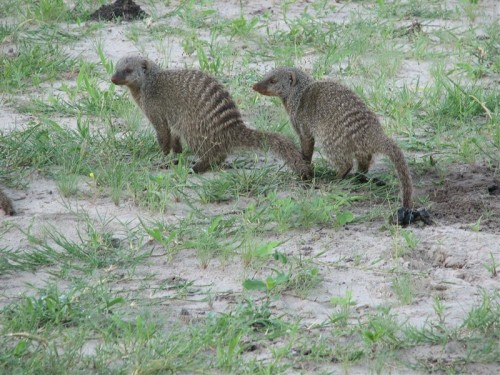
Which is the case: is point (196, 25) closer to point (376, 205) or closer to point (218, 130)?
point (218, 130)

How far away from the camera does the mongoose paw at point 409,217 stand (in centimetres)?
421

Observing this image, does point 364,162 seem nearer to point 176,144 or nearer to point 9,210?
point 176,144

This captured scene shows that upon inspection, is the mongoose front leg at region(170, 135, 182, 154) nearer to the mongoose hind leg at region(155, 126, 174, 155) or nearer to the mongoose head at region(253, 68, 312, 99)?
the mongoose hind leg at region(155, 126, 174, 155)

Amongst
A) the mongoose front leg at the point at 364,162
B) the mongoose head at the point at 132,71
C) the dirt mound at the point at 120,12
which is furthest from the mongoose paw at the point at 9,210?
the dirt mound at the point at 120,12

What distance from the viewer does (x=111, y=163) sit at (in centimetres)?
485

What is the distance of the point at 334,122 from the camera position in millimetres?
4750

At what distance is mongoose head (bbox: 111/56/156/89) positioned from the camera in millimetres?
5270

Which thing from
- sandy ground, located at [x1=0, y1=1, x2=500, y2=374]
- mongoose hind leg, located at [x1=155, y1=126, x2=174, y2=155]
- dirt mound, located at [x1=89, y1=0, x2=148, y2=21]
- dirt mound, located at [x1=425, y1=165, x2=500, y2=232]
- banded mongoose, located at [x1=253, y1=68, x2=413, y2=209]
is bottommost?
dirt mound, located at [x1=425, y1=165, x2=500, y2=232]

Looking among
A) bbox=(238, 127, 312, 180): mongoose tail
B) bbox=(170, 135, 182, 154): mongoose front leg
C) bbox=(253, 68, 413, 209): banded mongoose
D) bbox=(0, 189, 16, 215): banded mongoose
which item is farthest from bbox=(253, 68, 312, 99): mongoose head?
bbox=(0, 189, 16, 215): banded mongoose

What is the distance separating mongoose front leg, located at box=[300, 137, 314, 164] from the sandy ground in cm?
58

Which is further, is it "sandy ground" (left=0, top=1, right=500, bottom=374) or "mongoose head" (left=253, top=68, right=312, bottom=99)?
"mongoose head" (left=253, top=68, right=312, bottom=99)

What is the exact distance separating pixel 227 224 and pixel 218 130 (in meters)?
0.89

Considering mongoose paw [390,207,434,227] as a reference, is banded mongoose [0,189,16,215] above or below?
above

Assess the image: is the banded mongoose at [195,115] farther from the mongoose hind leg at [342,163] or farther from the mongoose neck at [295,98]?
the mongoose neck at [295,98]
